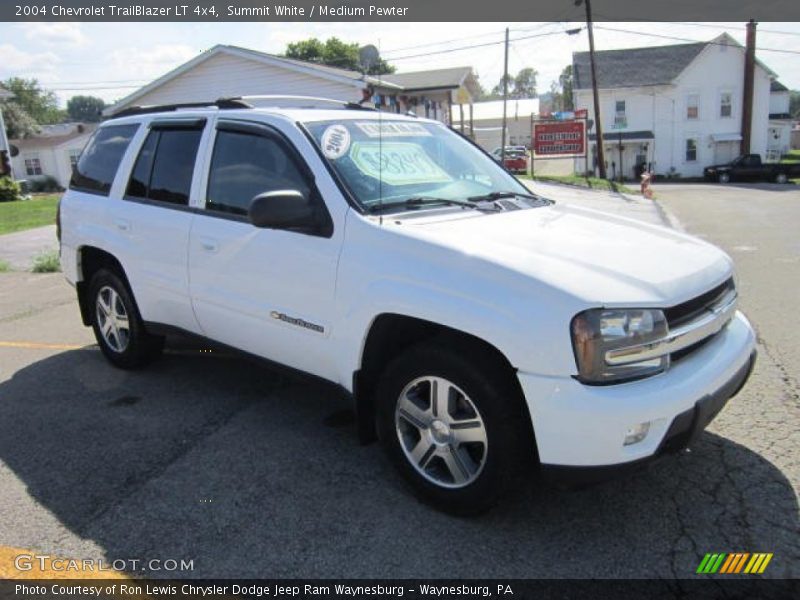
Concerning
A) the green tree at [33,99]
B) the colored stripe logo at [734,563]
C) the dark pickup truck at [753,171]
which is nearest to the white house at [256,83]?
the dark pickup truck at [753,171]

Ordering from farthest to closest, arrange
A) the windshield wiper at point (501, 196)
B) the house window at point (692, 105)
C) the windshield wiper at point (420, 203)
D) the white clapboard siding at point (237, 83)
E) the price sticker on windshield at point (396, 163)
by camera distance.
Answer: the house window at point (692, 105) → the white clapboard siding at point (237, 83) → the windshield wiper at point (501, 196) → the price sticker on windshield at point (396, 163) → the windshield wiper at point (420, 203)

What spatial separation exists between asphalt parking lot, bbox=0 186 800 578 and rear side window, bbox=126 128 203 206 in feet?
4.77

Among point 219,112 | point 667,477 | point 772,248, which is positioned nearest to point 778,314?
point 667,477

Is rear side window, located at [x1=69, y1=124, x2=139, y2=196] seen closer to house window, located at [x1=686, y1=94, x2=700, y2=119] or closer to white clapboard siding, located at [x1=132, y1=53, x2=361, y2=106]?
white clapboard siding, located at [x1=132, y1=53, x2=361, y2=106]

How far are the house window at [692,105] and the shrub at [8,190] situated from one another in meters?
39.8

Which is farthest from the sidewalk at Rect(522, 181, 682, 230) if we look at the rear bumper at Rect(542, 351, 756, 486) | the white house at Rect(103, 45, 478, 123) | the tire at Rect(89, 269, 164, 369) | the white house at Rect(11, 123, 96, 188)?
the white house at Rect(11, 123, 96, 188)

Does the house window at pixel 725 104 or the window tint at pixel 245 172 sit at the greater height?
the house window at pixel 725 104

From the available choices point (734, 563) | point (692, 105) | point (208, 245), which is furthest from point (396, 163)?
point (692, 105)

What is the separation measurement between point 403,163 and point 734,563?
258 centimetres

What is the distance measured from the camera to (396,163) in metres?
3.79

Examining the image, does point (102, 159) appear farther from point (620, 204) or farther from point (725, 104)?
point (725, 104)

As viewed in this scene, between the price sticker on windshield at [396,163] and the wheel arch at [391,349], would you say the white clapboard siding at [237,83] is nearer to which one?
the price sticker on windshield at [396,163]

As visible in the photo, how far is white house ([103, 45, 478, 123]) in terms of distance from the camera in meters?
22.4

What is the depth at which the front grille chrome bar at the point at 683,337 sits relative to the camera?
2645mm
